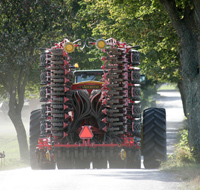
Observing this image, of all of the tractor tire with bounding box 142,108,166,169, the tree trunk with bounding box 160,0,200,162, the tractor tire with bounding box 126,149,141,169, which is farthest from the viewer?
the tree trunk with bounding box 160,0,200,162

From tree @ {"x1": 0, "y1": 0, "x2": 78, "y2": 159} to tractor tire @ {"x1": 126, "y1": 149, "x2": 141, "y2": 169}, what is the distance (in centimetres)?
1184

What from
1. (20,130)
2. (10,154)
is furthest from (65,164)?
(10,154)

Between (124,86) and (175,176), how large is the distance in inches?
119

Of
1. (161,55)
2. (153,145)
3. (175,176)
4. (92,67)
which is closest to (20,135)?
(92,67)

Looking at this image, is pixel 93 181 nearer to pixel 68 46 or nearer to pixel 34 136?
pixel 68 46

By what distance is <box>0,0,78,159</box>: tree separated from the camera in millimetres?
24422

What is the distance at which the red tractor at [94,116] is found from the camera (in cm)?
1310

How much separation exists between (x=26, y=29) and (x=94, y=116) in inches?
489

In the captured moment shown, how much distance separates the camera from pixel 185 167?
514 inches

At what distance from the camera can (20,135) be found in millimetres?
27625

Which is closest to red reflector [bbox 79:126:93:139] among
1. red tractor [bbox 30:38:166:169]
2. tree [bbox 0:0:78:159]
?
red tractor [bbox 30:38:166:169]

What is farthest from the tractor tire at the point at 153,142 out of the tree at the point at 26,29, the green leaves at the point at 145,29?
the tree at the point at 26,29

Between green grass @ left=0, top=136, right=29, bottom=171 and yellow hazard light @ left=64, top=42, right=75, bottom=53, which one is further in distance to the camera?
green grass @ left=0, top=136, right=29, bottom=171

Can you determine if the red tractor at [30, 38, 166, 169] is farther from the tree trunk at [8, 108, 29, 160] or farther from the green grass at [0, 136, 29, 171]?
the tree trunk at [8, 108, 29, 160]
